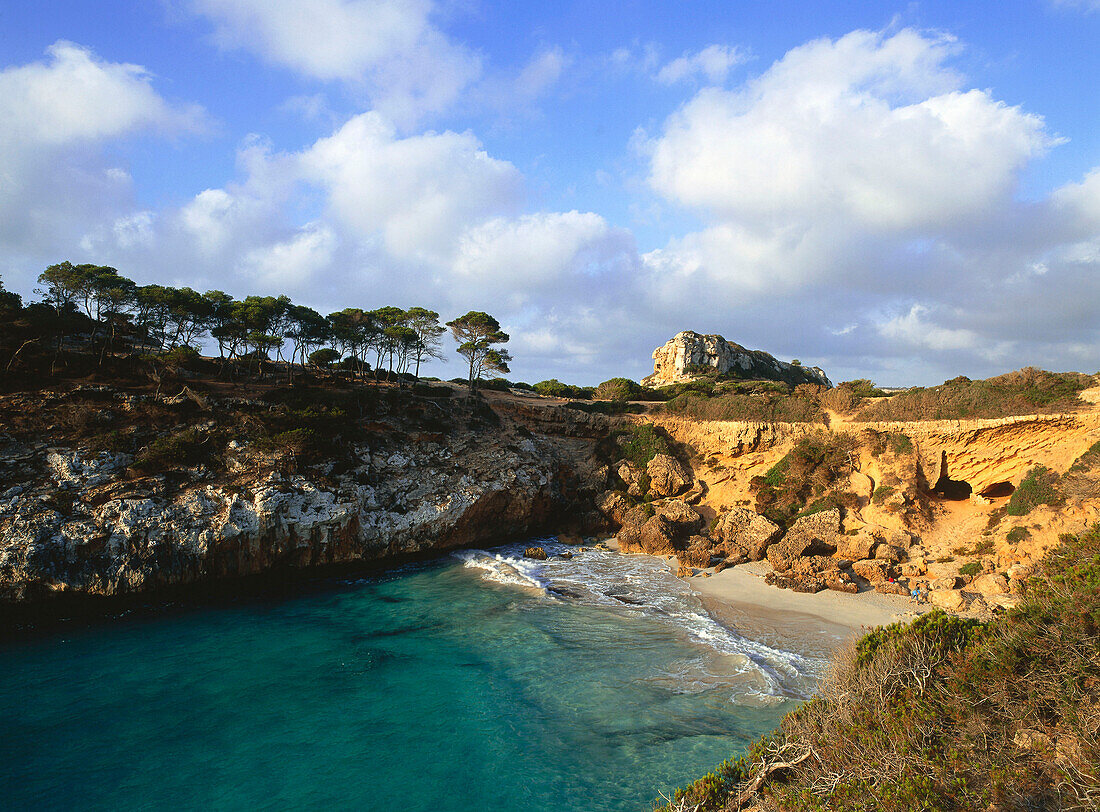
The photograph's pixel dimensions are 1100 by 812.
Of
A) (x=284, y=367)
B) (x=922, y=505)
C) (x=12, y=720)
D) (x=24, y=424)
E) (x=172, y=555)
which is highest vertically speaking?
(x=284, y=367)

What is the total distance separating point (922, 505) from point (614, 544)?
1505cm

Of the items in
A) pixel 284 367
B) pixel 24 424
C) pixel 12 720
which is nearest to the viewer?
pixel 12 720

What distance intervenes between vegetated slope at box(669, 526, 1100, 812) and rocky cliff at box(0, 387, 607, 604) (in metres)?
18.7

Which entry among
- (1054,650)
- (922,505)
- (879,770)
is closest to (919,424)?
(922,505)

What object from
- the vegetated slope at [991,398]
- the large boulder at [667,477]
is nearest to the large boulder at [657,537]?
the large boulder at [667,477]

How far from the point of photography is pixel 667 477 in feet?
97.8

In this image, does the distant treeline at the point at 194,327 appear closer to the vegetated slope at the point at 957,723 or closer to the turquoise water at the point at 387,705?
the turquoise water at the point at 387,705

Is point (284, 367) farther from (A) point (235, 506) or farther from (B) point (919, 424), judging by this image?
(B) point (919, 424)

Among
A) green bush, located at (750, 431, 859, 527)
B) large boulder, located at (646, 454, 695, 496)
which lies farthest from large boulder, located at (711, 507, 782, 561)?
large boulder, located at (646, 454, 695, 496)

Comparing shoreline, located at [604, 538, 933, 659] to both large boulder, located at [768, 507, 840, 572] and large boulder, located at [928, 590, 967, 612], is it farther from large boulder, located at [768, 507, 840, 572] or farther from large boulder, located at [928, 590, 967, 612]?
large boulder, located at [768, 507, 840, 572]

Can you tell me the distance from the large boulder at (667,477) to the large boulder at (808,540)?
693 cm

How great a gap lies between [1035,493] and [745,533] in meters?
11.4

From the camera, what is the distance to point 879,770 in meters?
5.89

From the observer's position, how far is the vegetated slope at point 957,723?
526cm
